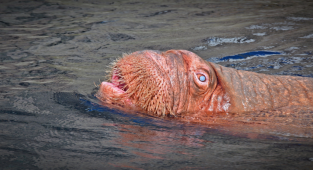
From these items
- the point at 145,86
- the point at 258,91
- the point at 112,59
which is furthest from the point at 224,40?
the point at 145,86

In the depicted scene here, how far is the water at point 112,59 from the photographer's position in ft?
9.11

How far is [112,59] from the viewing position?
24.6 ft

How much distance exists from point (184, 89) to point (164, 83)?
0.28m

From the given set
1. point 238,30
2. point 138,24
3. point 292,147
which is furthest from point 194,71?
point 138,24

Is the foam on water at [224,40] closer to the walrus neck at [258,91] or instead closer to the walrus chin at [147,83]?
the walrus neck at [258,91]

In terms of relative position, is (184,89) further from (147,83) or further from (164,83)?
(147,83)

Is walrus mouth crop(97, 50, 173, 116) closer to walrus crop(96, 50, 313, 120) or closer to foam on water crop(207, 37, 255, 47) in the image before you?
walrus crop(96, 50, 313, 120)

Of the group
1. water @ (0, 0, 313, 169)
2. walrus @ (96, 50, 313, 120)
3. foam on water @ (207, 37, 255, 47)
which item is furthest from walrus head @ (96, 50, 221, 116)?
foam on water @ (207, 37, 255, 47)

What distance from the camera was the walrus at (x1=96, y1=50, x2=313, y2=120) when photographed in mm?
3973

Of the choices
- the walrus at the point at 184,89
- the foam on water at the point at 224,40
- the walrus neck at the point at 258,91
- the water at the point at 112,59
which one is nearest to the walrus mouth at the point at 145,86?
the walrus at the point at 184,89

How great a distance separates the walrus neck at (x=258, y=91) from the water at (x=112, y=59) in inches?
14.3

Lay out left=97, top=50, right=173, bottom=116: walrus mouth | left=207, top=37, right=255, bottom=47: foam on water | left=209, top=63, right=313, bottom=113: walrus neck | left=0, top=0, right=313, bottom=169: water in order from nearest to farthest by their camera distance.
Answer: left=0, top=0, right=313, bottom=169: water
left=97, top=50, right=173, bottom=116: walrus mouth
left=209, top=63, right=313, bottom=113: walrus neck
left=207, top=37, right=255, bottom=47: foam on water

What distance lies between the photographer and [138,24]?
10867mm

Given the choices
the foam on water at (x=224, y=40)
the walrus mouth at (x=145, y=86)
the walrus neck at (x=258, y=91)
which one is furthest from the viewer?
the foam on water at (x=224, y=40)
